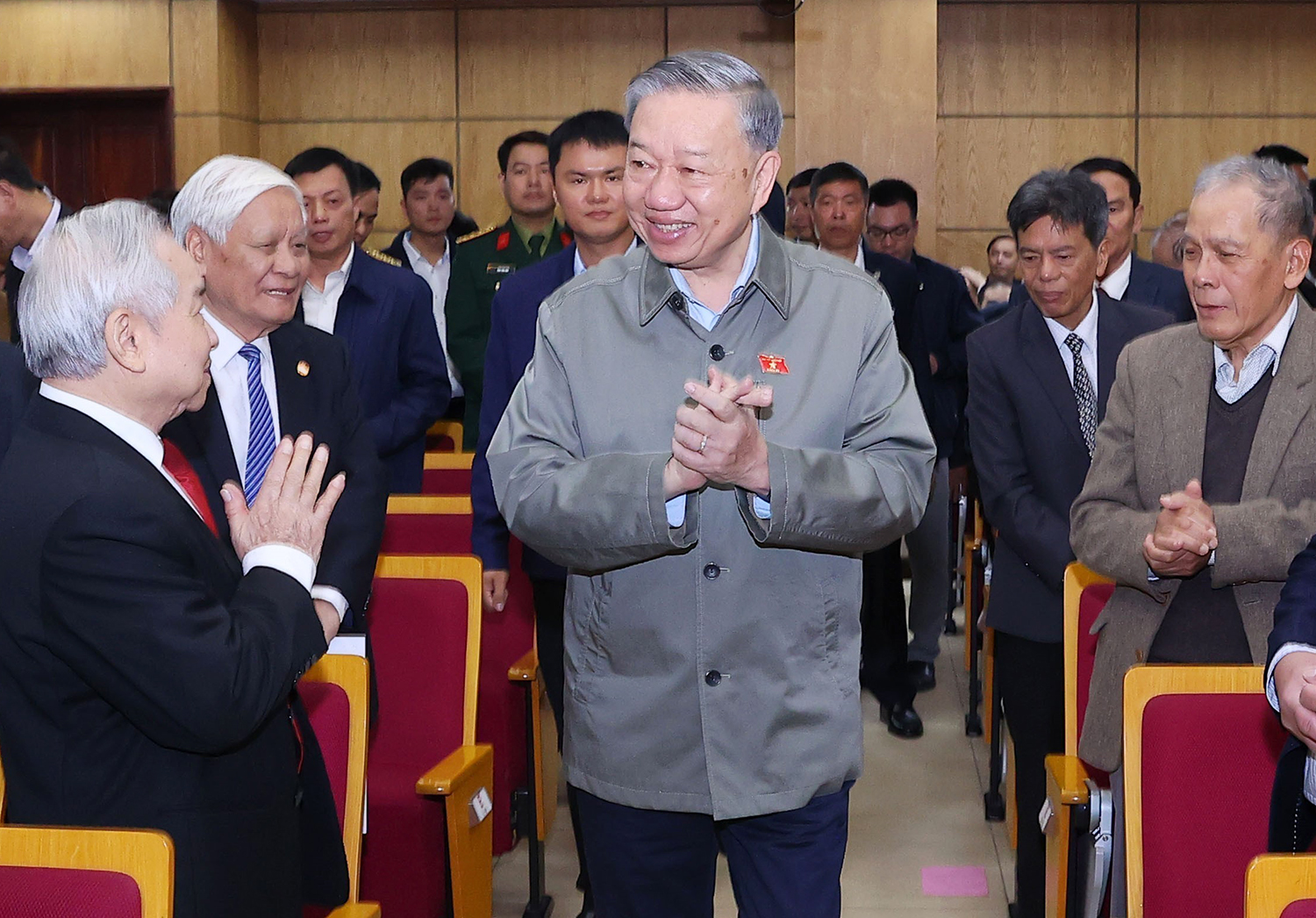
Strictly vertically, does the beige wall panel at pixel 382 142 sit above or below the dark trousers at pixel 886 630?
above

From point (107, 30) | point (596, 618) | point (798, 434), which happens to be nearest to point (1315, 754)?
point (798, 434)

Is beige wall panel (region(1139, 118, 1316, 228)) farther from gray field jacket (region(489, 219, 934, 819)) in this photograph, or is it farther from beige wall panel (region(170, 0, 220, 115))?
gray field jacket (region(489, 219, 934, 819))

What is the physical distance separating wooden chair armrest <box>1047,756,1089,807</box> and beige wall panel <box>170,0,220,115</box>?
8.39m

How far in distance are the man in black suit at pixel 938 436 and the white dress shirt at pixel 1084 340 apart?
1824 millimetres

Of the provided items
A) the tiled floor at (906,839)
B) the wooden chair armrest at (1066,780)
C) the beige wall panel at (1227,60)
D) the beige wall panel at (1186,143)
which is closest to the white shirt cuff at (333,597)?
the wooden chair armrest at (1066,780)

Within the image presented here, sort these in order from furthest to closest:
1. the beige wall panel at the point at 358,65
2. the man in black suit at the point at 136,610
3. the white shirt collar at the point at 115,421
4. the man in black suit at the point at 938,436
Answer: the beige wall panel at the point at 358,65 < the man in black suit at the point at 938,436 < the white shirt collar at the point at 115,421 < the man in black suit at the point at 136,610

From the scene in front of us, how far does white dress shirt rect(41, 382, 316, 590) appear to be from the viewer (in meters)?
1.72

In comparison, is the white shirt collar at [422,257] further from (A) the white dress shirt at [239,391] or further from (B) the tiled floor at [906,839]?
(A) the white dress shirt at [239,391]

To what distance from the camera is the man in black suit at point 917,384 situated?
5.16 metres

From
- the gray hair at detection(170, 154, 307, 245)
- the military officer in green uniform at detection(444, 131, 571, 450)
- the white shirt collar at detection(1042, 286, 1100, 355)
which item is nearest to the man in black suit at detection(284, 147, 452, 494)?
the military officer in green uniform at detection(444, 131, 571, 450)

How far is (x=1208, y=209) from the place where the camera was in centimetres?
247

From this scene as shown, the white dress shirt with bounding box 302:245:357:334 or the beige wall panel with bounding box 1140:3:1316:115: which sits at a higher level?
the beige wall panel with bounding box 1140:3:1316:115

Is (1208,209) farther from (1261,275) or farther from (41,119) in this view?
(41,119)

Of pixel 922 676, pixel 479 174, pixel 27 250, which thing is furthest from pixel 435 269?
pixel 479 174
